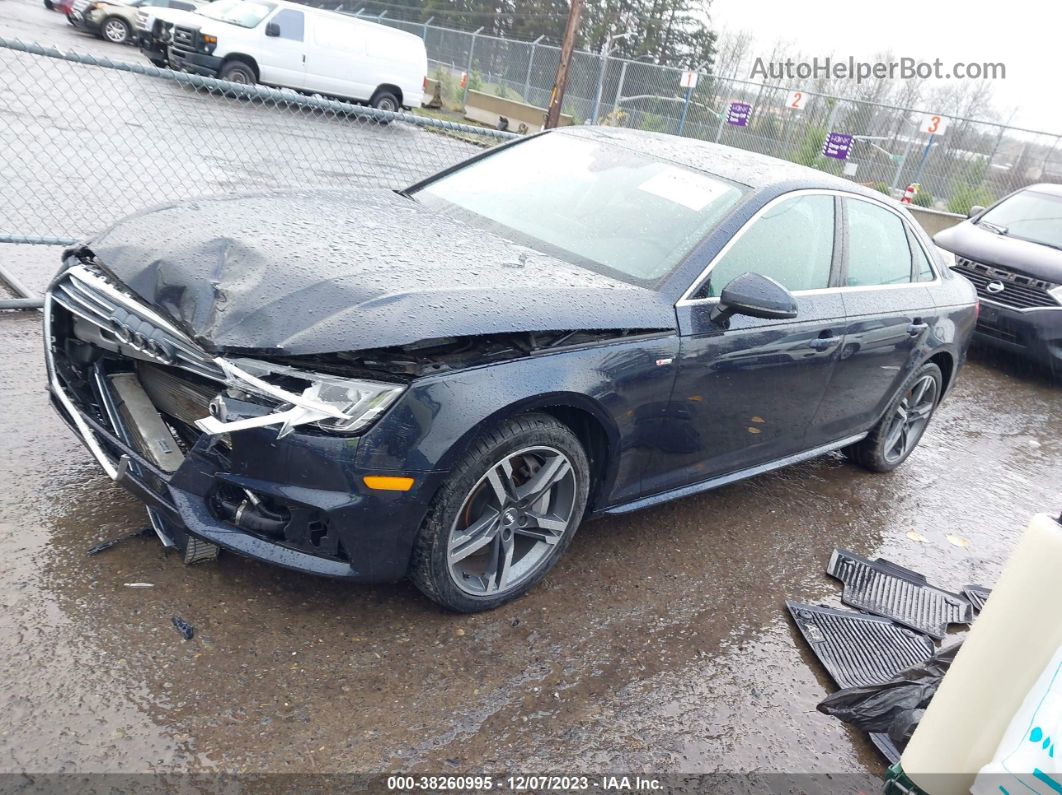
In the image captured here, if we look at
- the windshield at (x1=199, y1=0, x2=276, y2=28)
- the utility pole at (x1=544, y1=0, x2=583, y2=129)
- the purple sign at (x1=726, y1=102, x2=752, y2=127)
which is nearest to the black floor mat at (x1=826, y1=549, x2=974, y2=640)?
the utility pole at (x1=544, y1=0, x2=583, y2=129)

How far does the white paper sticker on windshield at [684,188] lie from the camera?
376 cm

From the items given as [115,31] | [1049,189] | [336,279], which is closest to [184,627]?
[336,279]

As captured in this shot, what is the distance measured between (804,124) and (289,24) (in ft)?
37.0

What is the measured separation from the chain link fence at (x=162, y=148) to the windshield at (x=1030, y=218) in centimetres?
571

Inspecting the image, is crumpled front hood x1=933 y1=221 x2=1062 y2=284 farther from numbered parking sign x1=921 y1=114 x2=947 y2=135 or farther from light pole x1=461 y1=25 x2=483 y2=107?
light pole x1=461 y1=25 x2=483 y2=107

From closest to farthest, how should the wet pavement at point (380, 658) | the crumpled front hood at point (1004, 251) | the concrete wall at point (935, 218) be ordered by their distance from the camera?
the wet pavement at point (380, 658), the crumpled front hood at point (1004, 251), the concrete wall at point (935, 218)

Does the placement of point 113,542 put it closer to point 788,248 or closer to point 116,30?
point 788,248

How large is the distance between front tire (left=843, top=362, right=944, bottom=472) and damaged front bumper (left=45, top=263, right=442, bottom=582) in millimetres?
3383

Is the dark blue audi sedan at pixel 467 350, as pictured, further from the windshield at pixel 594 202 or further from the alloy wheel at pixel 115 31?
the alloy wheel at pixel 115 31

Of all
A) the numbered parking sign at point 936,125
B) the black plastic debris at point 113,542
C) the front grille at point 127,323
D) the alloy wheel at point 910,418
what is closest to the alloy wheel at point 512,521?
the front grille at point 127,323

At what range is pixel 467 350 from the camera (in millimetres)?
2809

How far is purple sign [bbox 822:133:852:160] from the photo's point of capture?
16781 mm

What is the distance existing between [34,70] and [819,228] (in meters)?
14.4

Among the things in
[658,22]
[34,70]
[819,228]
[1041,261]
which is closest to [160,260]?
[819,228]
